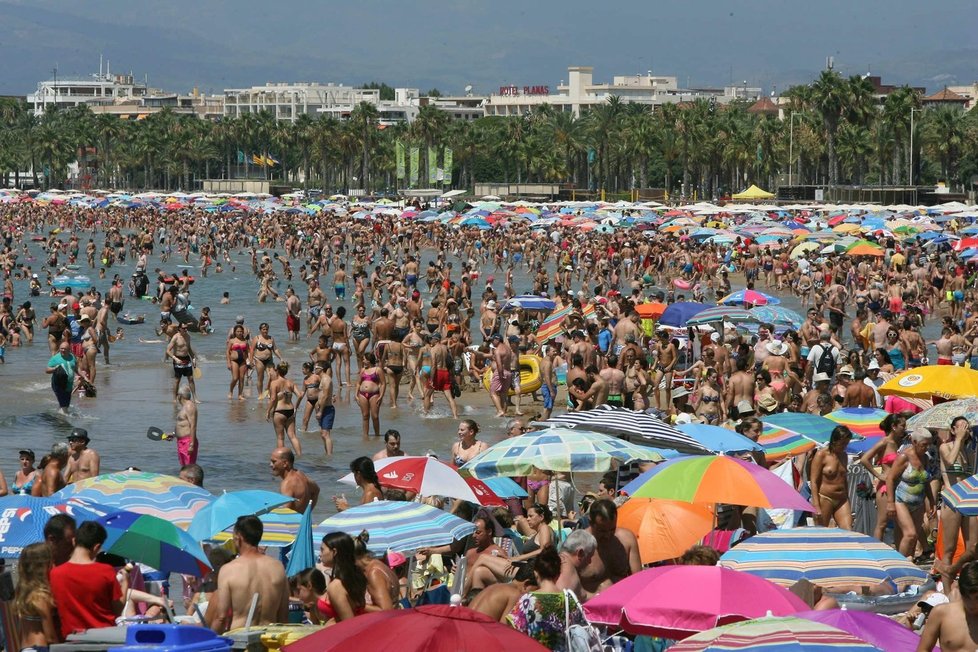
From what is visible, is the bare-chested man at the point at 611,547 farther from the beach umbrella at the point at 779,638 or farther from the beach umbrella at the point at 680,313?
the beach umbrella at the point at 680,313

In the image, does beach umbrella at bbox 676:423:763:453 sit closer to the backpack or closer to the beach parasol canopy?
the beach parasol canopy

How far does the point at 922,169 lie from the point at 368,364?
74001mm

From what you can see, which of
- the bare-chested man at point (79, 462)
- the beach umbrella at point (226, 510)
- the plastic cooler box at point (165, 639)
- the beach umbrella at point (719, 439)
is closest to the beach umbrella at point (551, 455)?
the beach umbrella at point (719, 439)

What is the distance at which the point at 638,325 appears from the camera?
778 inches

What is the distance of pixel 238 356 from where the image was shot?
19156 millimetres

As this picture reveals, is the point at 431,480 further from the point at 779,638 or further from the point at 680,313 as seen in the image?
the point at 680,313

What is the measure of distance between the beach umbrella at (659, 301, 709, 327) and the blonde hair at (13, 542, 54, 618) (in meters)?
13.9

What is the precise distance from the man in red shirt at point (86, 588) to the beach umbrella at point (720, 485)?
129 inches

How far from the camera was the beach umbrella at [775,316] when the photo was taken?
18844 millimetres

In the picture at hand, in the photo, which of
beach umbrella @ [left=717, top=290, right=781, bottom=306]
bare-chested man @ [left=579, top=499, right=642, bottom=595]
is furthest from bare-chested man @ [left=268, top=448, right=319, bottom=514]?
beach umbrella @ [left=717, top=290, right=781, bottom=306]

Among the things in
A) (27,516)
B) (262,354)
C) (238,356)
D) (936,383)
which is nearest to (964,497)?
(936,383)

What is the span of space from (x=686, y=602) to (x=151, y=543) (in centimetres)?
294

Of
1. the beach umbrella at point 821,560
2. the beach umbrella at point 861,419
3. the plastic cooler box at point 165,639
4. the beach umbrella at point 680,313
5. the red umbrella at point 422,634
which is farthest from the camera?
the beach umbrella at point 680,313

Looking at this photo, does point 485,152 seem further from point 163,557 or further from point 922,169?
point 163,557
